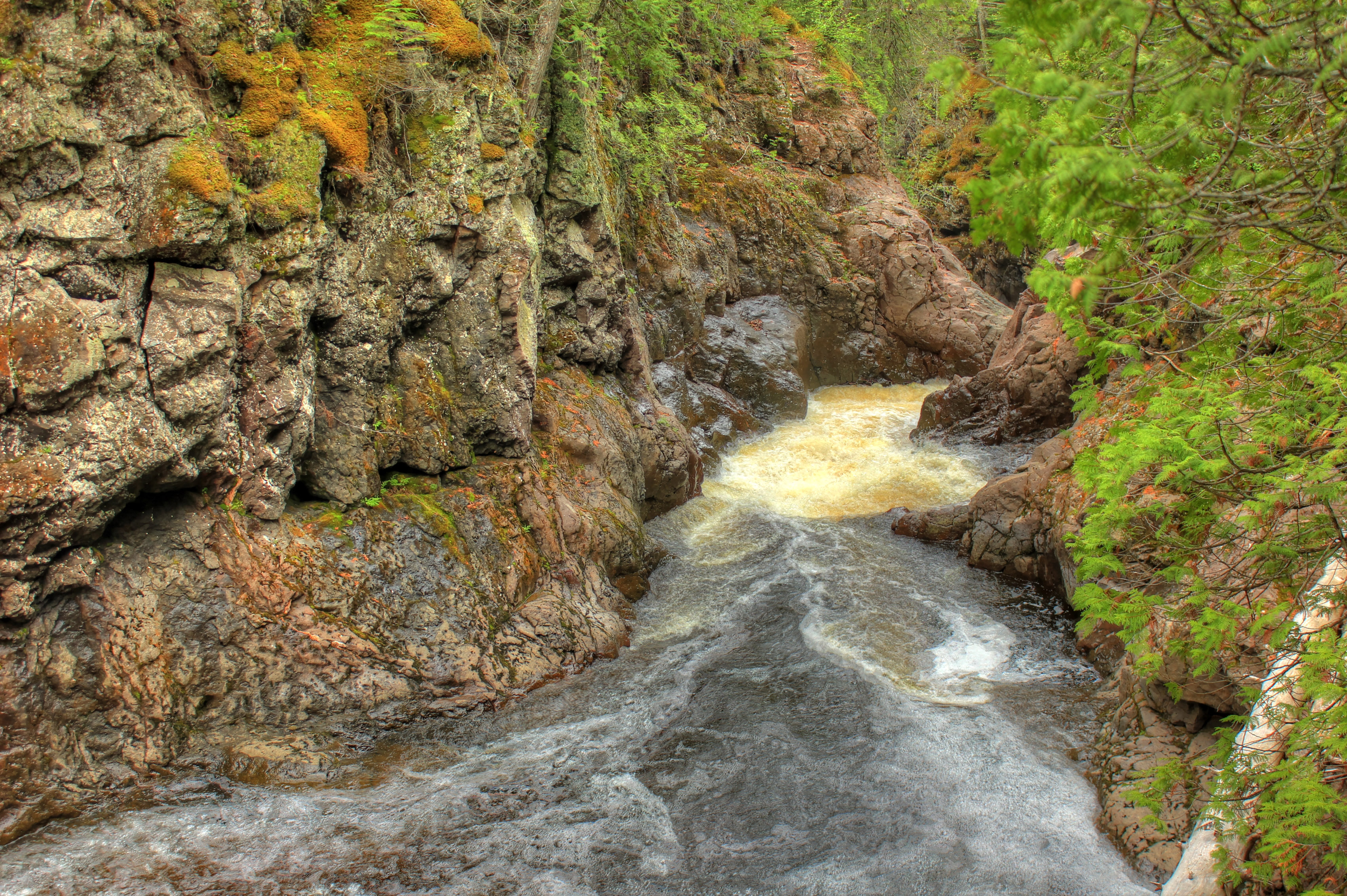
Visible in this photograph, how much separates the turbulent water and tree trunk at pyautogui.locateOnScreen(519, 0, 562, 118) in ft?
21.2

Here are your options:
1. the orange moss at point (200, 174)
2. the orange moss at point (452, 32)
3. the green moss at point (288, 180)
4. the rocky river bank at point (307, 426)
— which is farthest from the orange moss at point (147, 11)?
the orange moss at point (452, 32)

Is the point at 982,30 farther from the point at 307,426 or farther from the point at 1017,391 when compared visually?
the point at 1017,391

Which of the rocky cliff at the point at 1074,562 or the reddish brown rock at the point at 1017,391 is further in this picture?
the reddish brown rock at the point at 1017,391

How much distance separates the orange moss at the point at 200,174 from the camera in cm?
585

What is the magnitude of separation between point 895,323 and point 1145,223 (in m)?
15.4

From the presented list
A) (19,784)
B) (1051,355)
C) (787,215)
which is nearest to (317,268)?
(19,784)

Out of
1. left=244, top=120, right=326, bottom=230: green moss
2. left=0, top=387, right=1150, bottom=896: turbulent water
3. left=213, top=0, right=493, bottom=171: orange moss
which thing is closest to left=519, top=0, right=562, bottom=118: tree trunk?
left=213, top=0, right=493, bottom=171: orange moss

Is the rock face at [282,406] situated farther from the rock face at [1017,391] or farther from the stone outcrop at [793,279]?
the rock face at [1017,391]

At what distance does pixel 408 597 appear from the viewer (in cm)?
724

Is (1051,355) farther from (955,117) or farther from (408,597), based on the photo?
(955,117)

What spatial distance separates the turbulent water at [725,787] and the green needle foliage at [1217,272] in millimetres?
1908

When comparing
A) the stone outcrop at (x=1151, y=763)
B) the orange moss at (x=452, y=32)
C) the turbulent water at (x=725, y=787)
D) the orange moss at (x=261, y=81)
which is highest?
the orange moss at (x=452, y=32)

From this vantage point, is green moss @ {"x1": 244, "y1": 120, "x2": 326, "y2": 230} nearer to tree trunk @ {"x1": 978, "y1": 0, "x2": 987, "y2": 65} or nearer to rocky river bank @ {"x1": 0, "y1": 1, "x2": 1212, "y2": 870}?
rocky river bank @ {"x1": 0, "y1": 1, "x2": 1212, "y2": 870}

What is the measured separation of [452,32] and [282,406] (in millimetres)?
4621
